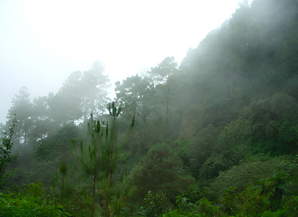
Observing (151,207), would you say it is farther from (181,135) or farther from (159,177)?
(181,135)

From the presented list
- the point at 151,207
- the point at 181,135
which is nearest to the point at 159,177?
the point at 151,207

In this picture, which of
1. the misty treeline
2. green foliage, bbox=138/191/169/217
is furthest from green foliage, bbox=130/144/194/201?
green foliage, bbox=138/191/169/217

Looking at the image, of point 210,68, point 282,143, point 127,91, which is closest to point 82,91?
point 127,91

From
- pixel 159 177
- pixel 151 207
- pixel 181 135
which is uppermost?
pixel 181 135

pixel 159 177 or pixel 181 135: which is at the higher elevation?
pixel 181 135

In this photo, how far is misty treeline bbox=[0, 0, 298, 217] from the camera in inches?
154

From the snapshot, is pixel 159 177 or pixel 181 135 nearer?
pixel 159 177

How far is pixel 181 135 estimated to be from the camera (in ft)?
61.8

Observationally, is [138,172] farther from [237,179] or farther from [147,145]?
[147,145]

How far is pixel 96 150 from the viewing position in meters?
3.94

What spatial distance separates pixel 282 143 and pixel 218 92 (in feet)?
34.5

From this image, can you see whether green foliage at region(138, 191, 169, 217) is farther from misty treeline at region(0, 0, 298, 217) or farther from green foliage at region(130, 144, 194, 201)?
green foliage at region(130, 144, 194, 201)

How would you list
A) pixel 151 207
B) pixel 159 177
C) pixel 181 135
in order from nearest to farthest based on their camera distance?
pixel 151 207 → pixel 159 177 → pixel 181 135

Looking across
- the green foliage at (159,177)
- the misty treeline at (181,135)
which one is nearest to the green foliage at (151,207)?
the misty treeline at (181,135)
